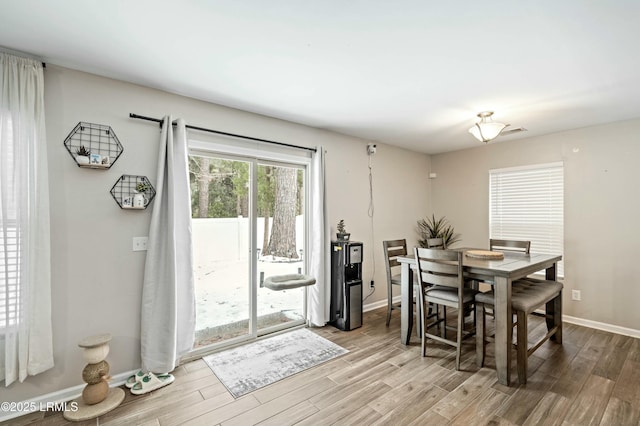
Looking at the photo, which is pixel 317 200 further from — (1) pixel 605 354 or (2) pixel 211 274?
(1) pixel 605 354

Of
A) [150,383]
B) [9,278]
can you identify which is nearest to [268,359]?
[150,383]

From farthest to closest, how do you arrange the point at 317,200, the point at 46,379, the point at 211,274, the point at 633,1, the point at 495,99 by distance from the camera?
the point at 317,200 < the point at 211,274 < the point at 495,99 < the point at 46,379 < the point at 633,1

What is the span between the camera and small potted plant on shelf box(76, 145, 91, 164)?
2.25 meters

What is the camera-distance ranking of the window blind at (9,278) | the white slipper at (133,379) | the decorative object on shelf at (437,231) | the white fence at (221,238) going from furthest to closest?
the decorative object on shelf at (437,231) < the white fence at (221,238) < the white slipper at (133,379) < the window blind at (9,278)

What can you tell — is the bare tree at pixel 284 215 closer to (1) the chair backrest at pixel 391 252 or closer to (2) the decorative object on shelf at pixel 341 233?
(2) the decorative object on shelf at pixel 341 233

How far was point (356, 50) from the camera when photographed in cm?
202

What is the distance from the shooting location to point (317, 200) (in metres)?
3.64

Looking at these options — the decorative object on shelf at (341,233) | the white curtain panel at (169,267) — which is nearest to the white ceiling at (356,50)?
the white curtain panel at (169,267)

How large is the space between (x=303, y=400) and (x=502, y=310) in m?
1.81

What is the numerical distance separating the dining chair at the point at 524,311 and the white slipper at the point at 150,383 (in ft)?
9.20

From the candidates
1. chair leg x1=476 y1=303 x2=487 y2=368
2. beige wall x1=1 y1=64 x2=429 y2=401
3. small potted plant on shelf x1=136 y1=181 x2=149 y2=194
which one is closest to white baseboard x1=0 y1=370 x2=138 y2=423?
beige wall x1=1 y1=64 x2=429 y2=401

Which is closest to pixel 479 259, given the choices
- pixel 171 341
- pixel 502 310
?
pixel 502 310

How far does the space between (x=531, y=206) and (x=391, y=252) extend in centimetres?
227

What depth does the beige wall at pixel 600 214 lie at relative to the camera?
3410mm
